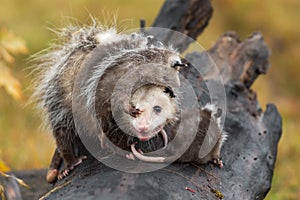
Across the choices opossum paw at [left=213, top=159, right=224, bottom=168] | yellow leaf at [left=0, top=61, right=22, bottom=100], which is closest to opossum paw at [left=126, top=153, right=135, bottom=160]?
opossum paw at [left=213, top=159, right=224, bottom=168]

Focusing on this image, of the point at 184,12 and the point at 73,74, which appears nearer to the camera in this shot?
the point at 73,74

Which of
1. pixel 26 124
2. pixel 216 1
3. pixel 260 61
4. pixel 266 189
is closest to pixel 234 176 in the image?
pixel 266 189

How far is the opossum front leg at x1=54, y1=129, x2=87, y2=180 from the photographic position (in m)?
3.11

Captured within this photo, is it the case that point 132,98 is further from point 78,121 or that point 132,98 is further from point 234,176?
point 234,176

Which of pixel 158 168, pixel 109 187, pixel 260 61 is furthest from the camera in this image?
pixel 260 61

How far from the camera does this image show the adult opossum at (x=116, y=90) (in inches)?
111

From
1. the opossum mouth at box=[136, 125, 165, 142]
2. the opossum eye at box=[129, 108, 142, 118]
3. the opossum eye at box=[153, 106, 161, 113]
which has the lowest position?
the opossum mouth at box=[136, 125, 165, 142]

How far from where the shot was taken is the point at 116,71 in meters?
2.97

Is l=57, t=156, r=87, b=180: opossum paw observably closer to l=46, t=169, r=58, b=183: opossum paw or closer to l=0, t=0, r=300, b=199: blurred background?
l=46, t=169, r=58, b=183: opossum paw

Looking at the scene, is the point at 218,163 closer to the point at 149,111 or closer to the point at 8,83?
the point at 149,111

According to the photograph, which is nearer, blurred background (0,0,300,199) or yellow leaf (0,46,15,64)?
yellow leaf (0,46,15,64)

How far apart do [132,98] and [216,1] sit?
6236 millimetres

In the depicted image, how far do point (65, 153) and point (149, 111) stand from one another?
755 millimetres

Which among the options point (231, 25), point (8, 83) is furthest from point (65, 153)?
point (231, 25)
